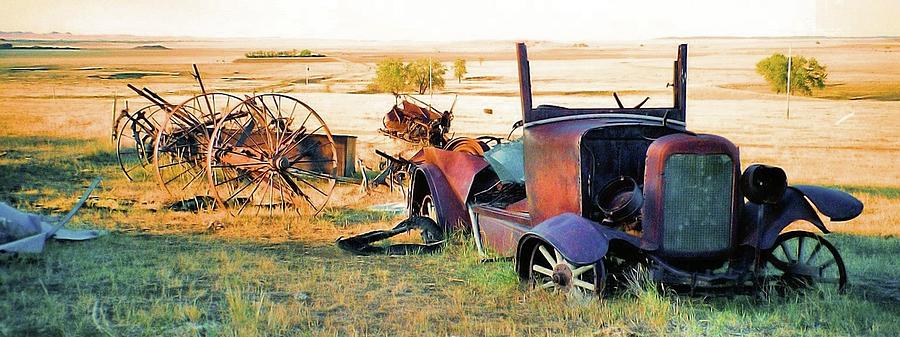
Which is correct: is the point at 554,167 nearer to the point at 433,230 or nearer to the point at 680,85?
the point at 680,85

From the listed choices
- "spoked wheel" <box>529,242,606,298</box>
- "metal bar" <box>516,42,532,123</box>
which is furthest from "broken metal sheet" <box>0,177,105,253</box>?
"spoked wheel" <box>529,242,606,298</box>

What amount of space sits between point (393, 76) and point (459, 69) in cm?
507

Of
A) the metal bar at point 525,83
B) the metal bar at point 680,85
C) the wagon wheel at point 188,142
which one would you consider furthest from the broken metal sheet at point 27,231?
the metal bar at point 680,85

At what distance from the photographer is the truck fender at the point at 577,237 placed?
18.8ft

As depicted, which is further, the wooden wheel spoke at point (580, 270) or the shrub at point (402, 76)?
the shrub at point (402, 76)

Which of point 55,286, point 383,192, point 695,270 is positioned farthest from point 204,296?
point 383,192

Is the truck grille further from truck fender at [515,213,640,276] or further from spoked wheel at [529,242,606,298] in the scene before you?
spoked wheel at [529,242,606,298]

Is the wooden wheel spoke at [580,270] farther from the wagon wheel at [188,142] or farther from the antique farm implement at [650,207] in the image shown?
the wagon wheel at [188,142]

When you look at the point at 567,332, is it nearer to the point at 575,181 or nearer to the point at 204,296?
the point at 575,181

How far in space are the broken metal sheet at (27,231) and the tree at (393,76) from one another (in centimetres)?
2593

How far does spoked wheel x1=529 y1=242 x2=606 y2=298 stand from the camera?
6.11 meters

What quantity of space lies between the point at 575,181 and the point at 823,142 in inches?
772

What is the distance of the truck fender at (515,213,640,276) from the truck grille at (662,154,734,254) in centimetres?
30

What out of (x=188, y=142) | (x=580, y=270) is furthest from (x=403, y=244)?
(x=188, y=142)
